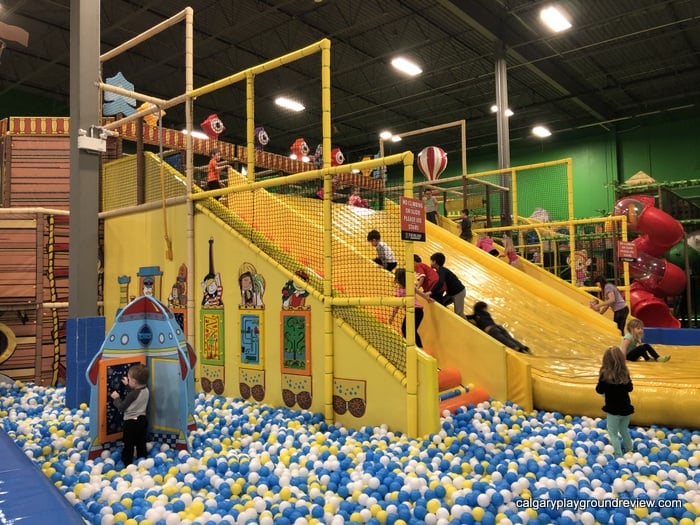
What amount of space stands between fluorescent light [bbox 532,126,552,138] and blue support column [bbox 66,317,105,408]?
18665mm

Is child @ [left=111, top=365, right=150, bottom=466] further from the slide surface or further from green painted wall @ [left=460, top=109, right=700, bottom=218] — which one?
green painted wall @ [left=460, top=109, right=700, bottom=218]

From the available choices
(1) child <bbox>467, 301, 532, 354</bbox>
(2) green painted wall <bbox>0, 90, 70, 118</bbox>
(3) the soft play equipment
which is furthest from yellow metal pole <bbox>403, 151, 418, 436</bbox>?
(2) green painted wall <bbox>0, 90, 70, 118</bbox>

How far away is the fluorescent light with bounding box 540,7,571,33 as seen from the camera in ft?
42.4

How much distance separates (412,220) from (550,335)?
3378mm

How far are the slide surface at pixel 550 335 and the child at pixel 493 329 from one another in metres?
0.20

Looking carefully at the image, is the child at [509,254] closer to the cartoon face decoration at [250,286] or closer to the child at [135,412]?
the cartoon face decoration at [250,286]

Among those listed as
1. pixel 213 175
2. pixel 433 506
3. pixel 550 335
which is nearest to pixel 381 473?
pixel 433 506

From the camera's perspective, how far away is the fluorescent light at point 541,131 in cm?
2126

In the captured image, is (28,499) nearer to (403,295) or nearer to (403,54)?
(403,295)

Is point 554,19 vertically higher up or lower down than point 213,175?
higher up

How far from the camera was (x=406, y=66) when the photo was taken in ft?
51.5

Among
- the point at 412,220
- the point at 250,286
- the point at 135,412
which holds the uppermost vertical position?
the point at 412,220

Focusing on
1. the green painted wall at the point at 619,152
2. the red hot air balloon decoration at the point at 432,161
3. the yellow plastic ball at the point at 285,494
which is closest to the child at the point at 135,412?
the yellow plastic ball at the point at 285,494

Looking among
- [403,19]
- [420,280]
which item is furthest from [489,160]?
[420,280]
